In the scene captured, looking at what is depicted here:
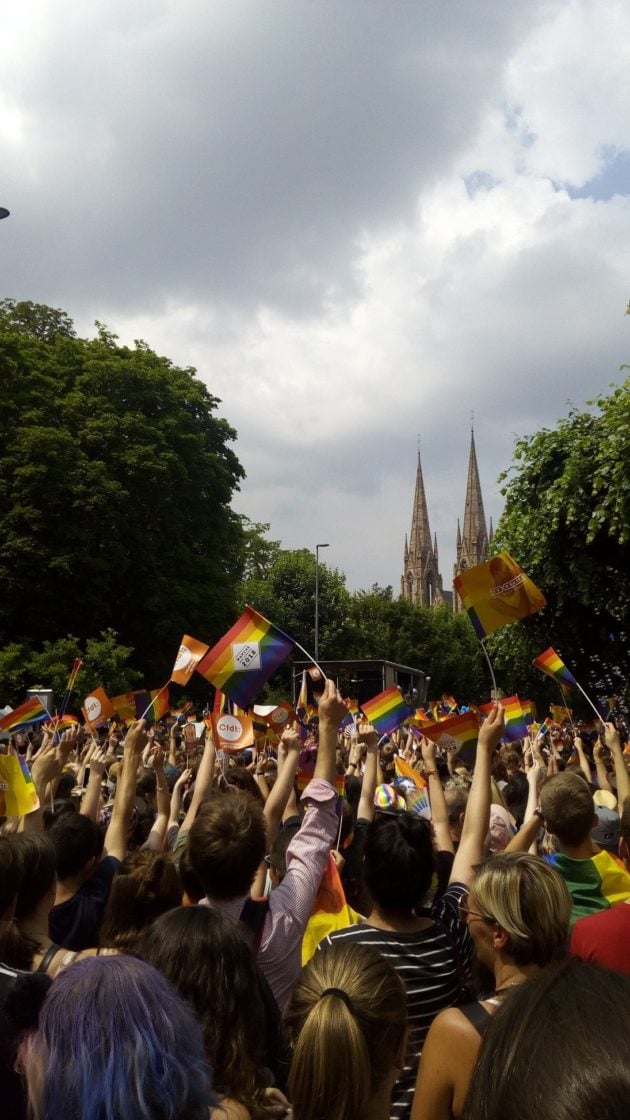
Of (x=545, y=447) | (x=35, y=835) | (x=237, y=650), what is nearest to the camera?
(x=35, y=835)

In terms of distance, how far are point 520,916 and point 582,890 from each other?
1390 mm

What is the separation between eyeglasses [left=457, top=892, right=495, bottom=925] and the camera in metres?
2.72

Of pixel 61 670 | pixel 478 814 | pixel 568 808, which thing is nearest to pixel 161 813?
pixel 478 814

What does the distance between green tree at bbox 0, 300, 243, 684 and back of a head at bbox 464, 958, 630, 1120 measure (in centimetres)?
2818

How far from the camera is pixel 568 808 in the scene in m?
3.90

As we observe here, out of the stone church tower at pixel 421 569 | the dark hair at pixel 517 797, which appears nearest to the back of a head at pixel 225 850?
the dark hair at pixel 517 797

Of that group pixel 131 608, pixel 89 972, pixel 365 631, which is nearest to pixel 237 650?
pixel 89 972

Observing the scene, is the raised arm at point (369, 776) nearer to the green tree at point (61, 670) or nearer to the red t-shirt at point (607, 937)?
the red t-shirt at point (607, 937)

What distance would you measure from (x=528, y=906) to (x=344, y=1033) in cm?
88

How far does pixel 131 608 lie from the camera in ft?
105

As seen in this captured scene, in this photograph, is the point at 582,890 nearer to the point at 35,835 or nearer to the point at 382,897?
the point at 382,897

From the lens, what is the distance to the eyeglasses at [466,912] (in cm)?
272

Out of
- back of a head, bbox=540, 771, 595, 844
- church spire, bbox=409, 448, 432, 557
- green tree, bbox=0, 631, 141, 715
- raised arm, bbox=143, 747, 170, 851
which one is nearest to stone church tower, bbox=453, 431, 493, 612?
church spire, bbox=409, 448, 432, 557

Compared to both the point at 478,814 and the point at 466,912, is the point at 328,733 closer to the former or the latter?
the point at 478,814
